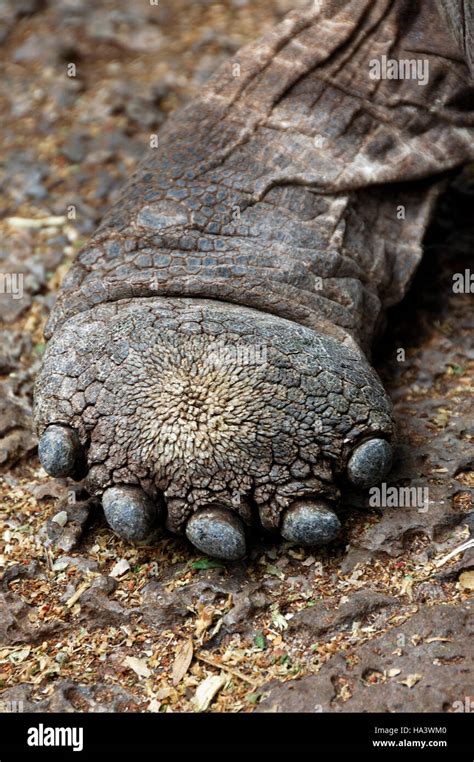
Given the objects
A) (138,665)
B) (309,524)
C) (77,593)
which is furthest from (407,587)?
(77,593)

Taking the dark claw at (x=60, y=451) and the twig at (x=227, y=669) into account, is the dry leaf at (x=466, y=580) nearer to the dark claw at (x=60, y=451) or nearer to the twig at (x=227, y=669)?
the twig at (x=227, y=669)

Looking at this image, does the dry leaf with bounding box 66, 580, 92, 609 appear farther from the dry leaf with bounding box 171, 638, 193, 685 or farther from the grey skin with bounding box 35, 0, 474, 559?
the dry leaf with bounding box 171, 638, 193, 685

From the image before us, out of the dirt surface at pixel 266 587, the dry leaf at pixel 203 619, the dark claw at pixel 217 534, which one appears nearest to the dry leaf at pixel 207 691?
the dirt surface at pixel 266 587

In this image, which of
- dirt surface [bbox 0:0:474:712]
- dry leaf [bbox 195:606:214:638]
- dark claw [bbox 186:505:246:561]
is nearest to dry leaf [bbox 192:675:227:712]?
dirt surface [bbox 0:0:474:712]

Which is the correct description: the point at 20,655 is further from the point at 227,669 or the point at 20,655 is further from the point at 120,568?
the point at 227,669
